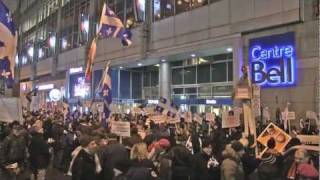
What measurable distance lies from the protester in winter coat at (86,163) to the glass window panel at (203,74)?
23525mm

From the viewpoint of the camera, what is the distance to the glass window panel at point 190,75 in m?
33.7

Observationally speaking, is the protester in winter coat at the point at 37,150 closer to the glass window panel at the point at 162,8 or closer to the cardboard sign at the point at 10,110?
the cardboard sign at the point at 10,110

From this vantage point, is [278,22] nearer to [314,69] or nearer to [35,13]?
[314,69]

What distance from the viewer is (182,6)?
30.2 m

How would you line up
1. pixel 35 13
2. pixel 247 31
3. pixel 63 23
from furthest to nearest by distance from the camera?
pixel 35 13 → pixel 63 23 → pixel 247 31

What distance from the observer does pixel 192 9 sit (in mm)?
29031

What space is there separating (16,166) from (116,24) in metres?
15.3

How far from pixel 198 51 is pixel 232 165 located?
20.1 meters

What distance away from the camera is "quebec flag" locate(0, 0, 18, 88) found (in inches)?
465

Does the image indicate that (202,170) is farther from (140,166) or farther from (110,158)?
(140,166)

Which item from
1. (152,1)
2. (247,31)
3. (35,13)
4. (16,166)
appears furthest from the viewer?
(35,13)

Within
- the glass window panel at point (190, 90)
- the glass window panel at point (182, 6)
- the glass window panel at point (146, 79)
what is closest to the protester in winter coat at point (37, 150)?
the glass window panel at point (182, 6)

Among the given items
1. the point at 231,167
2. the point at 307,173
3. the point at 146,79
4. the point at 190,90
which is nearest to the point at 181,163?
the point at 231,167

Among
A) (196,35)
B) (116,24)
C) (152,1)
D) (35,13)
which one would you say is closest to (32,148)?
(116,24)
